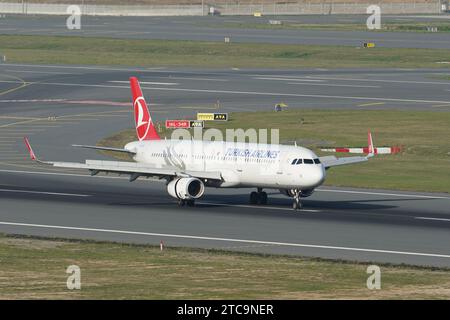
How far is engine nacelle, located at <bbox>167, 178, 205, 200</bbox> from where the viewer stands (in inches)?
3201

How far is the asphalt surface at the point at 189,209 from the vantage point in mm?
70500

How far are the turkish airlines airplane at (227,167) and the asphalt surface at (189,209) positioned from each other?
5.43 feet

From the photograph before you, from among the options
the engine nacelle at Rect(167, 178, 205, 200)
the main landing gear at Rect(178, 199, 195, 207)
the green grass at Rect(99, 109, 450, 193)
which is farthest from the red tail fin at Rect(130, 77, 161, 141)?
the green grass at Rect(99, 109, 450, 193)

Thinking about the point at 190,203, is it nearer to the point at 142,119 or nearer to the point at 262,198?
the point at 262,198

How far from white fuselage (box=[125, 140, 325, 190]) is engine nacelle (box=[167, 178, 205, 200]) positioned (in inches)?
63.6

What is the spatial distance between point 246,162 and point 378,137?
4073 centimetres

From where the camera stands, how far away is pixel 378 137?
119250 millimetres

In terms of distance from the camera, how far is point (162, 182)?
9688cm

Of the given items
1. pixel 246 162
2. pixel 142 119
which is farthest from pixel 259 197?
pixel 142 119

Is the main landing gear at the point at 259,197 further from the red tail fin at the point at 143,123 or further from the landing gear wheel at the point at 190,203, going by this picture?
the red tail fin at the point at 143,123

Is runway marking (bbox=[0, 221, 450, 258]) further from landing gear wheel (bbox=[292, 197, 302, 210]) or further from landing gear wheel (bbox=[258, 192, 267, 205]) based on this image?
landing gear wheel (bbox=[258, 192, 267, 205])

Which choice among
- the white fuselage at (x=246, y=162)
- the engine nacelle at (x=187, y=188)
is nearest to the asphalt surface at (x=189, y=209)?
the engine nacelle at (x=187, y=188)

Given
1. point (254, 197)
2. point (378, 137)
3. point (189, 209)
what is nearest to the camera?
point (189, 209)
